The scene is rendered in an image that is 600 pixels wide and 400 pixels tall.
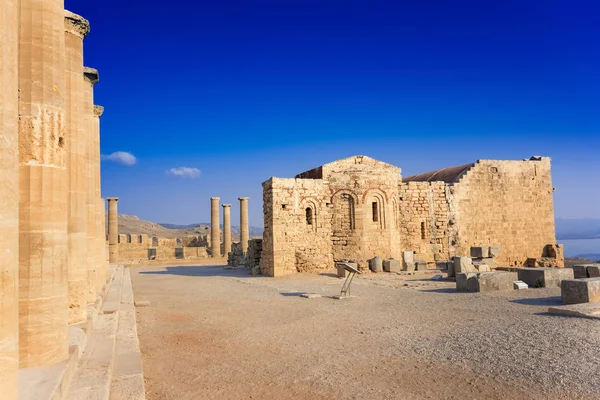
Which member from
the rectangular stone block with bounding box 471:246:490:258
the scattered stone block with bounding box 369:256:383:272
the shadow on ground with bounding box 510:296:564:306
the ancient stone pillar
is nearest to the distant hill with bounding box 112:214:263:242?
the ancient stone pillar

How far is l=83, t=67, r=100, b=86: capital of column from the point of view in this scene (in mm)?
9312

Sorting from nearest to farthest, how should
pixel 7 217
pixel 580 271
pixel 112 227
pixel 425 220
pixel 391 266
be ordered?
pixel 7 217 → pixel 580 271 → pixel 391 266 → pixel 425 220 → pixel 112 227

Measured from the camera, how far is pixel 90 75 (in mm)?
9453

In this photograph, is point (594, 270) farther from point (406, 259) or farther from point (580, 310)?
point (406, 259)

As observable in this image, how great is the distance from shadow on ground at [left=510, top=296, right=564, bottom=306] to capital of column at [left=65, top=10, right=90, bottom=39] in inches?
408

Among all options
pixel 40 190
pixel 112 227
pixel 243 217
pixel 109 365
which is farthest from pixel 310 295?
pixel 112 227

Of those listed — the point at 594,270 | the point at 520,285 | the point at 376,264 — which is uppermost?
the point at 594,270

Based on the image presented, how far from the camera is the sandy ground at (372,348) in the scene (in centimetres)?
480

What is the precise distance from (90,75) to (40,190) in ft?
19.5

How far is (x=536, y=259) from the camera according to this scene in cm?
2164

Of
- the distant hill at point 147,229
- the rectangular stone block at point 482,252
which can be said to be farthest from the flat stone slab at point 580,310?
the distant hill at point 147,229

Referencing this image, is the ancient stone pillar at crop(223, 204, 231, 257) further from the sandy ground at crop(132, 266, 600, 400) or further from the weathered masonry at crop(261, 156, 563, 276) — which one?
the sandy ground at crop(132, 266, 600, 400)

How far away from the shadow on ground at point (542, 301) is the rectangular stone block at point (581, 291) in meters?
0.35

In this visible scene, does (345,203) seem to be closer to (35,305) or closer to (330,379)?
(330,379)
